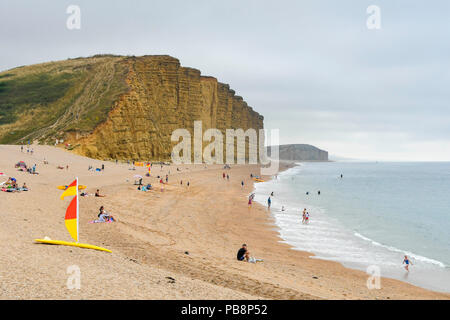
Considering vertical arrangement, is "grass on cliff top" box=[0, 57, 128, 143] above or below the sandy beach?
above

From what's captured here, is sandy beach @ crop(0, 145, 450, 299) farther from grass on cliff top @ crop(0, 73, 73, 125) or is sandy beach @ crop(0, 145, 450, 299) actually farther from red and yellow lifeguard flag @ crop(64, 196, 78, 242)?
grass on cliff top @ crop(0, 73, 73, 125)

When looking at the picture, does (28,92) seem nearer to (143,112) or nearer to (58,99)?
(58,99)

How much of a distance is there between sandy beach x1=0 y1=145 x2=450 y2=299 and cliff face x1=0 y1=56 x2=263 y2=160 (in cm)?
2966

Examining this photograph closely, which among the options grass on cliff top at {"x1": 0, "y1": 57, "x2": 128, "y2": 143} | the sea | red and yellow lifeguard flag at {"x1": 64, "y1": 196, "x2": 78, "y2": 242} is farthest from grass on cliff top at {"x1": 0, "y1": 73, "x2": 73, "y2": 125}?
red and yellow lifeguard flag at {"x1": 64, "y1": 196, "x2": 78, "y2": 242}

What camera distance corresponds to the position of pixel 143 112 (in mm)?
61344

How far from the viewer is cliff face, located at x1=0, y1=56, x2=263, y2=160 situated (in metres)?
53.0

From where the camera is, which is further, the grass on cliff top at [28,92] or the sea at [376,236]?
the grass on cliff top at [28,92]

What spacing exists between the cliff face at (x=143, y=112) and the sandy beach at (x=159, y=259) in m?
29.7

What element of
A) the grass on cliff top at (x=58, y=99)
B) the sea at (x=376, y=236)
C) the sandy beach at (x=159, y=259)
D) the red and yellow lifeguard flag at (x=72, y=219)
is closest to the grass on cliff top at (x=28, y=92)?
the grass on cliff top at (x=58, y=99)

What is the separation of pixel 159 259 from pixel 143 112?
54.0 m

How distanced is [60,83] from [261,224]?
6427 cm

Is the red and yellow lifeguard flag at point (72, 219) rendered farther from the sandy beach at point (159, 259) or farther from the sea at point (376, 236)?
the sea at point (376, 236)

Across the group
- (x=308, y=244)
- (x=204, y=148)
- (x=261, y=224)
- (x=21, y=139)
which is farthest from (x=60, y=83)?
(x=308, y=244)

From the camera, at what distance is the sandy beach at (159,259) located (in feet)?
23.3
